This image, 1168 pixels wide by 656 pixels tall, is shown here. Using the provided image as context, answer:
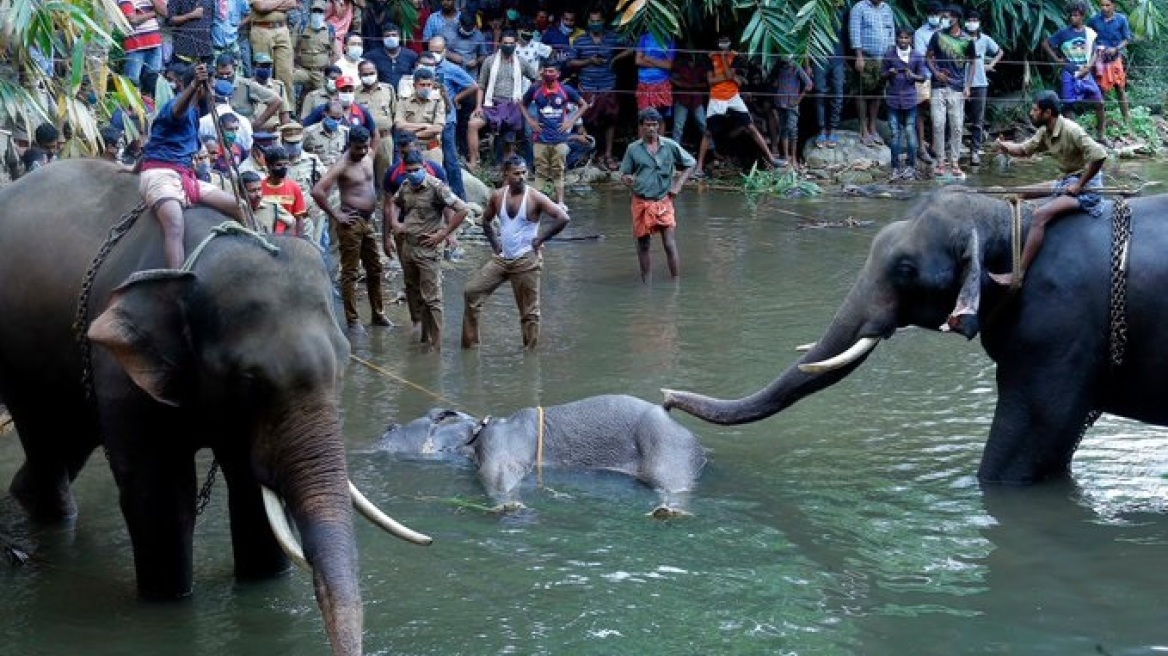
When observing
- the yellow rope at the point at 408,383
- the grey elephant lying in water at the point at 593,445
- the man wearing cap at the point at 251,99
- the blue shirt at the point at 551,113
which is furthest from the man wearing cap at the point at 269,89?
the grey elephant lying in water at the point at 593,445

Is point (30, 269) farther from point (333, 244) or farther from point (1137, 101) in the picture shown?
point (1137, 101)

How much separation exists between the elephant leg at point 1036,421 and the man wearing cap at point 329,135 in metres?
8.25

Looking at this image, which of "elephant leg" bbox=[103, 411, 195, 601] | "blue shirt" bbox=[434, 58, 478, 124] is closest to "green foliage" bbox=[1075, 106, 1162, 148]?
"blue shirt" bbox=[434, 58, 478, 124]

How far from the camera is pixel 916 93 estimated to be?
20500 mm

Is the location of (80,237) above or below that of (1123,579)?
above

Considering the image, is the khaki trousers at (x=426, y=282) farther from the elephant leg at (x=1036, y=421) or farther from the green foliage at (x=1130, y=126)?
the green foliage at (x=1130, y=126)

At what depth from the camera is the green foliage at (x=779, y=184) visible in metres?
19.6

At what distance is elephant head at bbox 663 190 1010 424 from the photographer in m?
8.66

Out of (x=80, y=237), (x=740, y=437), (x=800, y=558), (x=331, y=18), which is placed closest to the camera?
(x=80, y=237)

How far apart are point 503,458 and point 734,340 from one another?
368 cm

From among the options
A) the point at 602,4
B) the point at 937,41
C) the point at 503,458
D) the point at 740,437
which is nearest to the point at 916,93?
the point at 937,41

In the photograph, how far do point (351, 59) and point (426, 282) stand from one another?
5.62 meters

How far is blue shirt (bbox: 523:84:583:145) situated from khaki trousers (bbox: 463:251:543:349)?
582 cm

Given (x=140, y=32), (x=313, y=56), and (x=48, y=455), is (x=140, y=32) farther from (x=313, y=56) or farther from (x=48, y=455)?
(x=48, y=455)
